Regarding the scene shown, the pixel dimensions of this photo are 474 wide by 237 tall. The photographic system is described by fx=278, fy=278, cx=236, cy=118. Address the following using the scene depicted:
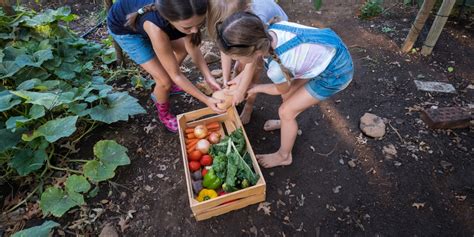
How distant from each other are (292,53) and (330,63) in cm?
29

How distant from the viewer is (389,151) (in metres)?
2.47

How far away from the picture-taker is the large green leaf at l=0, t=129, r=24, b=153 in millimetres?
2090

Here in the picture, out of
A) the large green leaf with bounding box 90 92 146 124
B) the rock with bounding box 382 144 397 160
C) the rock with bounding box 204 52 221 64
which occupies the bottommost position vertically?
the rock with bounding box 382 144 397 160

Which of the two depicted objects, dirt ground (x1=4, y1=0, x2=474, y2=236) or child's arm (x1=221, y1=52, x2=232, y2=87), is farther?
child's arm (x1=221, y1=52, x2=232, y2=87)

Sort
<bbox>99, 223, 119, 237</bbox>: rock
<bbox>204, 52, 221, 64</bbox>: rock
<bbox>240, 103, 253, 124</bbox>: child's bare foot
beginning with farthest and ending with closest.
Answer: <bbox>204, 52, 221, 64</bbox>: rock → <bbox>240, 103, 253, 124</bbox>: child's bare foot → <bbox>99, 223, 119, 237</bbox>: rock

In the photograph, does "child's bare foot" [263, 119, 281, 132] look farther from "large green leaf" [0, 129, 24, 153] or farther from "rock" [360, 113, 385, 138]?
"large green leaf" [0, 129, 24, 153]

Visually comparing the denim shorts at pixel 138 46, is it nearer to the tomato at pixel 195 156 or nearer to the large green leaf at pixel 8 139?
the tomato at pixel 195 156

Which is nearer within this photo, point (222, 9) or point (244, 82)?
point (222, 9)

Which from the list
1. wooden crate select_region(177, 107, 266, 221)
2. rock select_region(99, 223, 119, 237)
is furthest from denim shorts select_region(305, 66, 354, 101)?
rock select_region(99, 223, 119, 237)

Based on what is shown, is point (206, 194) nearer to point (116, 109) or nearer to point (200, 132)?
point (200, 132)

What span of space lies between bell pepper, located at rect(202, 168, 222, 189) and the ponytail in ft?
3.89

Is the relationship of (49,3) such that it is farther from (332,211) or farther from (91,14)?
(332,211)

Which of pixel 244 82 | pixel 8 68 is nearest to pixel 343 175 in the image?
pixel 244 82

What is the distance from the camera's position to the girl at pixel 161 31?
1580 millimetres
